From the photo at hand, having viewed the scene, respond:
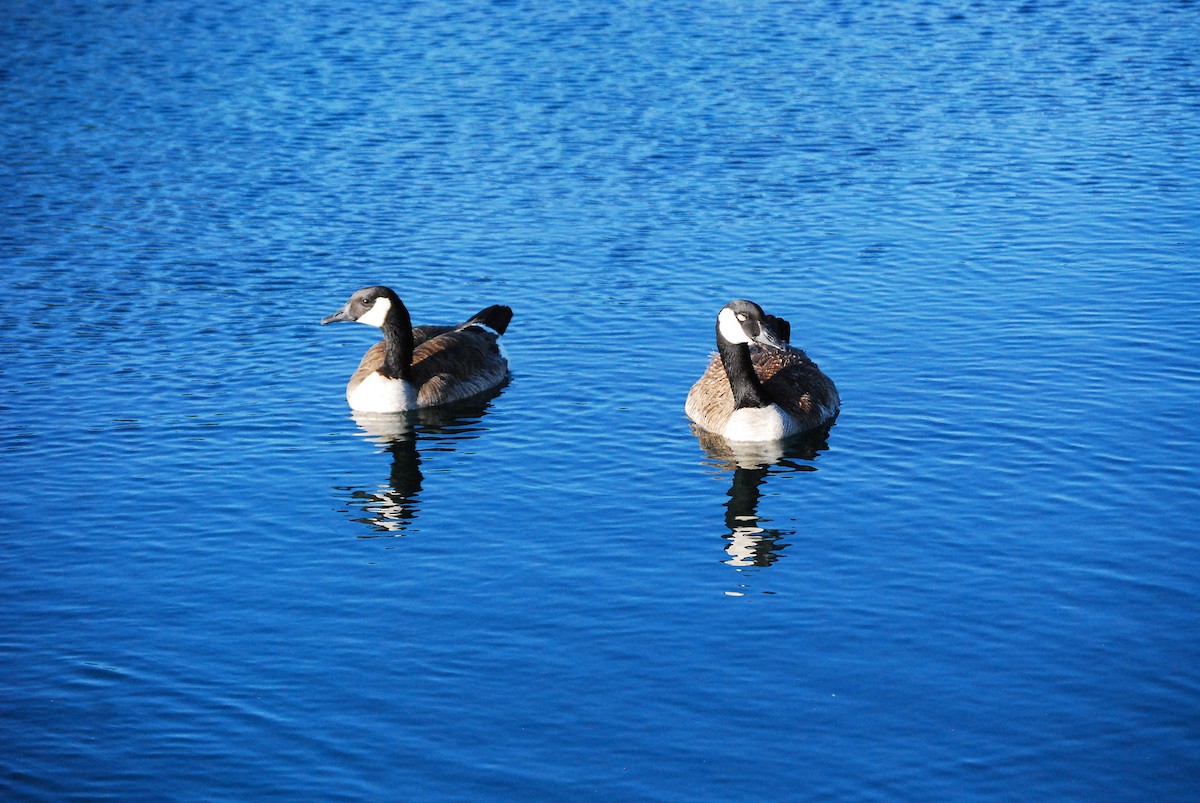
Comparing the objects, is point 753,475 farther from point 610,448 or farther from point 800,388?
point 800,388

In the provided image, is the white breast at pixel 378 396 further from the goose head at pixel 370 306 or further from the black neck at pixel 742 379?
the black neck at pixel 742 379

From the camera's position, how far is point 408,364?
22.8 metres

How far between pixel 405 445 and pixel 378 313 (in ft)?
8.44

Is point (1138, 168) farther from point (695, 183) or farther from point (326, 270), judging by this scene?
point (326, 270)

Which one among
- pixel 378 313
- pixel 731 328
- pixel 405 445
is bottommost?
pixel 405 445

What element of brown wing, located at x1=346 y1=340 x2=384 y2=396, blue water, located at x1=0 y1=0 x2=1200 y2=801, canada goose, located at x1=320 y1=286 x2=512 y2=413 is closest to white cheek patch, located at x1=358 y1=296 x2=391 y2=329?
canada goose, located at x1=320 y1=286 x2=512 y2=413

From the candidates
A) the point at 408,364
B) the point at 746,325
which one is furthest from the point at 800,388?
the point at 408,364

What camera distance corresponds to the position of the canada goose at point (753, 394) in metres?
20.6

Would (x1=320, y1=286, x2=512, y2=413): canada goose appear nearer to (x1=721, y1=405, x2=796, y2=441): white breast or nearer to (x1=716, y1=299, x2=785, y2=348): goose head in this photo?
(x1=716, y1=299, x2=785, y2=348): goose head

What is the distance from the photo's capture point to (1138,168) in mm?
32125

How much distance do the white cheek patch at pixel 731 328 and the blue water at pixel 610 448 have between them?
141 cm

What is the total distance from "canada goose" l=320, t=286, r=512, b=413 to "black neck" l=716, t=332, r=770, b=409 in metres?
4.00

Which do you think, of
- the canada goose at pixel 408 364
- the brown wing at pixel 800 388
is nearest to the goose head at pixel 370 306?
the canada goose at pixel 408 364

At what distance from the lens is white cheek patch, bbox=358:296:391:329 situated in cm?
2295
